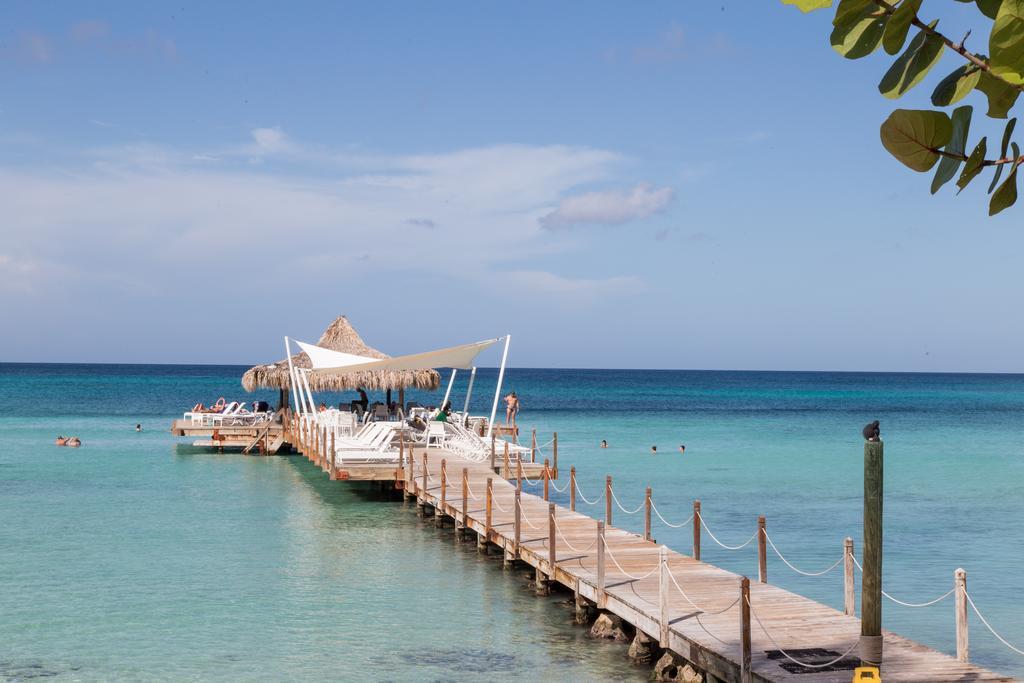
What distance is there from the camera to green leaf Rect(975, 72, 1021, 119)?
195cm

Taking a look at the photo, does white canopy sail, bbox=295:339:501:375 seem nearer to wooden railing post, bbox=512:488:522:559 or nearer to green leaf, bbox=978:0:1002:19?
wooden railing post, bbox=512:488:522:559

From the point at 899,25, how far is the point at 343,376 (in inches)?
1254

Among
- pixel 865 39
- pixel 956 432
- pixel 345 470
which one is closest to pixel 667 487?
pixel 345 470

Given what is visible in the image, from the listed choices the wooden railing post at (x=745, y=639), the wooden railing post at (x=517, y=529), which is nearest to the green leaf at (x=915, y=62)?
the wooden railing post at (x=745, y=639)

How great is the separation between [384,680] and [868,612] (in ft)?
16.7

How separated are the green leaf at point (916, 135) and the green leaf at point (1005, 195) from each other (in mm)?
295

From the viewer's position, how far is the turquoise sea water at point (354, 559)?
12.0 metres

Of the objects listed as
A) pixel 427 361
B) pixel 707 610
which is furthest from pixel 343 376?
pixel 707 610

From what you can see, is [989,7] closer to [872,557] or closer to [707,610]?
[872,557]

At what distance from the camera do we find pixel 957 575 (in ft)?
29.8

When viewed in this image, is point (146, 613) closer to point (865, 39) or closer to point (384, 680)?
point (384, 680)

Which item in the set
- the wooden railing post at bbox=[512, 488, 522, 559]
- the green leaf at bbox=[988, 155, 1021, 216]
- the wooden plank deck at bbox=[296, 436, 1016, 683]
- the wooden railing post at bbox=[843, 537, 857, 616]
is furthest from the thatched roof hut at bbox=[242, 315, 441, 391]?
the green leaf at bbox=[988, 155, 1021, 216]

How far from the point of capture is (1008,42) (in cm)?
163

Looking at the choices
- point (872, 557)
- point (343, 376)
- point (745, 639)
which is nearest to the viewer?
point (872, 557)
